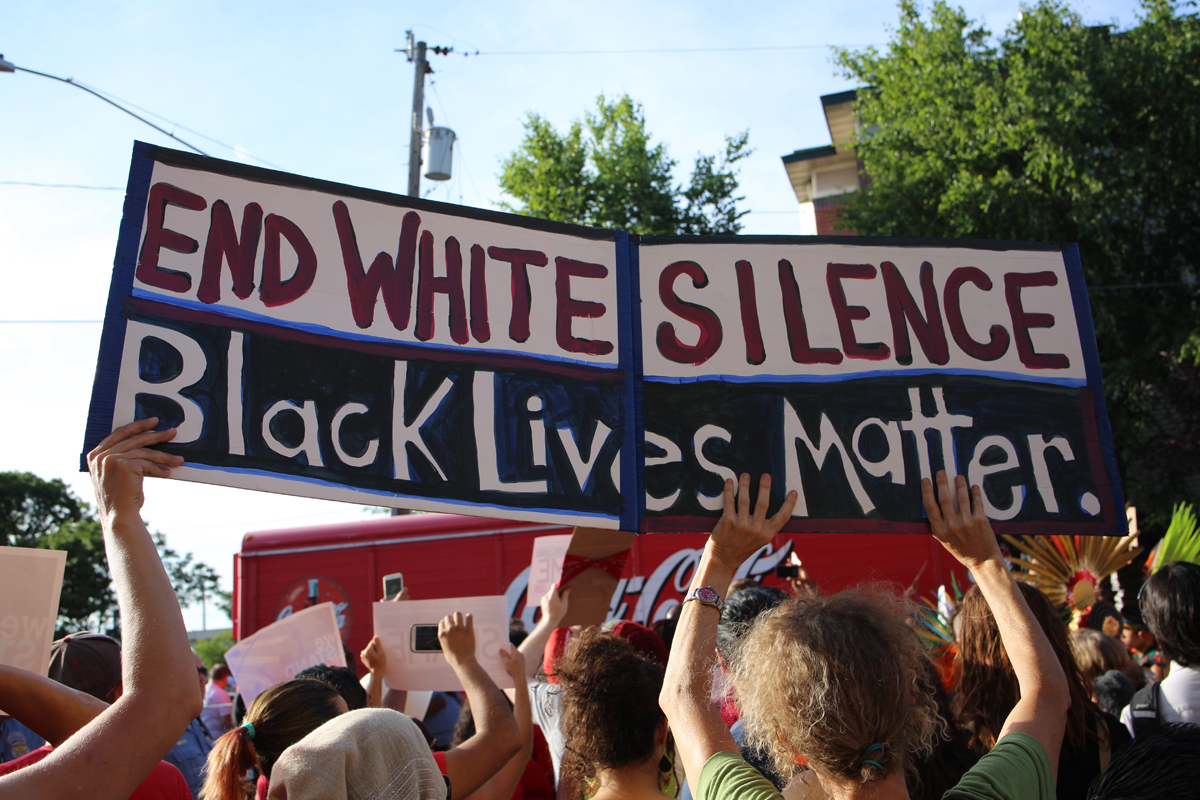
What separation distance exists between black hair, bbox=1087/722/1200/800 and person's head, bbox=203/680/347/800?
A: 1.64m

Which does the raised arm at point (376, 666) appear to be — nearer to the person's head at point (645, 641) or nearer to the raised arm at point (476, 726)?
the raised arm at point (476, 726)

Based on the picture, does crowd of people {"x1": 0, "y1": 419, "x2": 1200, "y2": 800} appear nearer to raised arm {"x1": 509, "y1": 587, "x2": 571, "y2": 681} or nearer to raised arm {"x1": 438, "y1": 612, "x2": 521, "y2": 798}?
raised arm {"x1": 438, "y1": 612, "x2": 521, "y2": 798}

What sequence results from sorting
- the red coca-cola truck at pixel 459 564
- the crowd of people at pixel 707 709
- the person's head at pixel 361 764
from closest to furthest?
the crowd of people at pixel 707 709, the person's head at pixel 361 764, the red coca-cola truck at pixel 459 564

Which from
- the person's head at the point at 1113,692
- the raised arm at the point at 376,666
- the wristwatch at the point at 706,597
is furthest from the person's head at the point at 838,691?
the person's head at the point at 1113,692

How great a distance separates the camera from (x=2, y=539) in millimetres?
34344

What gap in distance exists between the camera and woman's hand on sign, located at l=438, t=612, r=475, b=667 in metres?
2.71

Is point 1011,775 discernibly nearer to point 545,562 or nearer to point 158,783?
point 158,783

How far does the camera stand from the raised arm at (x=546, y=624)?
12.3 feet

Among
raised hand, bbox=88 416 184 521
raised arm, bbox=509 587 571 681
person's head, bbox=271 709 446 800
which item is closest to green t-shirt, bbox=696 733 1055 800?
person's head, bbox=271 709 446 800

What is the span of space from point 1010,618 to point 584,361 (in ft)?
4.31

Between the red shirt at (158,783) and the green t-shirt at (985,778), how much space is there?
A: 3.99 feet

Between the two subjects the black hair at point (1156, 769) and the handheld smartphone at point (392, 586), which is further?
the handheld smartphone at point (392, 586)

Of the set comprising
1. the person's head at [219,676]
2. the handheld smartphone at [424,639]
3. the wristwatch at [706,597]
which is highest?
the wristwatch at [706,597]

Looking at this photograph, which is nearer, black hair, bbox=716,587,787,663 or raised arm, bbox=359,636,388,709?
black hair, bbox=716,587,787,663
